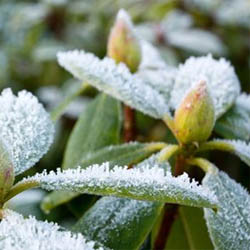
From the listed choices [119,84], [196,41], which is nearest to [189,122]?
[119,84]

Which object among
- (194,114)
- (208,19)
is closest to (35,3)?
(208,19)

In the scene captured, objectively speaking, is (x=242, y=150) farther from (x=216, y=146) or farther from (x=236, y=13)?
(x=236, y=13)

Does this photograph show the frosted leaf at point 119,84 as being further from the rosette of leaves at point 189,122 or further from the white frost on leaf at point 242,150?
the white frost on leaf at point 242,150

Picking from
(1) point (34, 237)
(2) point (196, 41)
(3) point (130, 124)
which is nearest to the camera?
(1) point (34, 237)

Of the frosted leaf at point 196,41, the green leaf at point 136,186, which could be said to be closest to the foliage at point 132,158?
the green leaf at point 136,186

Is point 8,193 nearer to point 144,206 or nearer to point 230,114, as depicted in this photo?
point 144,206

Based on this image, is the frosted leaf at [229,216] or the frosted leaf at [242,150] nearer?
the frosted leaf at [229,216]
